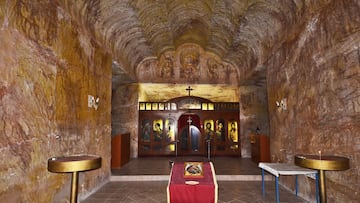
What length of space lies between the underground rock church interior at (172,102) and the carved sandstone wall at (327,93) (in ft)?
0.08

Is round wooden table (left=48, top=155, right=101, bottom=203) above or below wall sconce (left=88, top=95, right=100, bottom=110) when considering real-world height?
below

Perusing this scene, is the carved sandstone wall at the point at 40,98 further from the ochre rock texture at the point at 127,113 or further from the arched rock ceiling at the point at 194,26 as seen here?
the ochre rock texture at the point at 127,113

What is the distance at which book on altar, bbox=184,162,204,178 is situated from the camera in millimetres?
3357

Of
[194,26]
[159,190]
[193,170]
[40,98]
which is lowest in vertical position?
[159,190]

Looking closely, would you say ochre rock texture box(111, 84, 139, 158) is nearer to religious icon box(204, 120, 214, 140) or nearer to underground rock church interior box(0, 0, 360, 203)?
underground rock church interior box(0, 0, 360, 203)

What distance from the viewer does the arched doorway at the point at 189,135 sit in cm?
1132

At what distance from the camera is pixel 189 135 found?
1144 centimetres

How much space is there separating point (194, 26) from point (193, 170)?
7061 millimetres

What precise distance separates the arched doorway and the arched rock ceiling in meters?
3.25

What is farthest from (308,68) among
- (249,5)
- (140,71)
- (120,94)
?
(120,94)

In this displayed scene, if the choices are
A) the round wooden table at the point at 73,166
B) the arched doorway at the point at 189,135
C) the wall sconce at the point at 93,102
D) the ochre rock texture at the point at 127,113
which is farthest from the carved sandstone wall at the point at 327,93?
the ochre rock texture at the point at 127,113

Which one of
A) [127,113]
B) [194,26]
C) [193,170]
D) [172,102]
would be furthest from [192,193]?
[172,102]

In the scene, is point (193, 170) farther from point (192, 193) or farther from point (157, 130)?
point (157, 130)

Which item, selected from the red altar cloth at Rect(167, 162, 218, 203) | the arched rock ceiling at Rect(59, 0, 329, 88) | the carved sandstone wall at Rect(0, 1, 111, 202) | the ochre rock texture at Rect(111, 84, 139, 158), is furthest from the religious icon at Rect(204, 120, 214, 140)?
the red altar cloth at Rect(167, 162, 218, 203)
